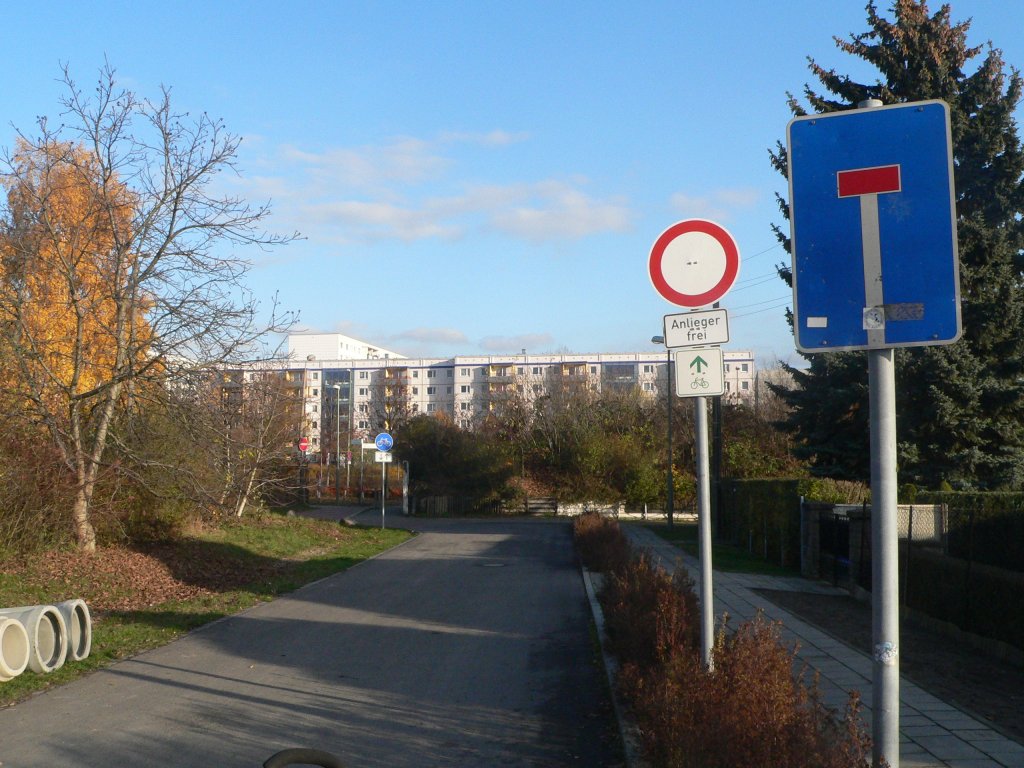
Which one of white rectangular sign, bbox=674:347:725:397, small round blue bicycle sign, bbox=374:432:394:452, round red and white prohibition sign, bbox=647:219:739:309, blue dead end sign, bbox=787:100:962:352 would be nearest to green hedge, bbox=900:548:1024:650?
white rectangular sign, bbox=674:347:725:397

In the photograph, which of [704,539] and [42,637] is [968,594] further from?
[42,637]

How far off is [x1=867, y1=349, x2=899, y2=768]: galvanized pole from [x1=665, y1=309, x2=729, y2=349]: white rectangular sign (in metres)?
2.74

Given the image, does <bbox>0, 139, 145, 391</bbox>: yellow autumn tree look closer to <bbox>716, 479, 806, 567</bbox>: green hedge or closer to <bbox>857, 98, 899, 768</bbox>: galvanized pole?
<bbox>716, 479, 806, 567</bbox>: green hedge

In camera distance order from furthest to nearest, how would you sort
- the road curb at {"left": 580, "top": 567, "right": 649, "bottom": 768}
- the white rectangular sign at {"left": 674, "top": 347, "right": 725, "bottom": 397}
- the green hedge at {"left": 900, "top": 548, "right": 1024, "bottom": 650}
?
Result: the green hedge at {"left": 900, "top": 548, "right": 1024, "bottom": 650} < the road curb at {"left": 580, "top": 567, "right": 649, "bottom": 768} < the white rectangular sign at {"left": 674, "top": 347, "right": 725, "bottom": 397}

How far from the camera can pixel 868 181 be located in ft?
10.6

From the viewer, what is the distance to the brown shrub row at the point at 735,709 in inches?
156

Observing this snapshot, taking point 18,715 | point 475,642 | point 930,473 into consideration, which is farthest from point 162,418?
point 930,473

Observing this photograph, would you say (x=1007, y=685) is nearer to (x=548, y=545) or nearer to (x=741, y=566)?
(x=741, y=566)

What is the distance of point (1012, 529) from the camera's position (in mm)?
11375

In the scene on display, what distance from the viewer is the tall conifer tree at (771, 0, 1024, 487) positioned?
22547 mm

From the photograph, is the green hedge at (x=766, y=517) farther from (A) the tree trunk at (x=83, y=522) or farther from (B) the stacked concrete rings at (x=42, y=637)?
(B) the stacked concrete rings at (x=42, y=637)

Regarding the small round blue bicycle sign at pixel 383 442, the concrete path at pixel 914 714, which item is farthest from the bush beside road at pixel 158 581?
the concrete path at pixel 914 714

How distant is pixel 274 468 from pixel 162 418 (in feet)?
39.1

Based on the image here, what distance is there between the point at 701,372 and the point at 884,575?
9.57 feet
